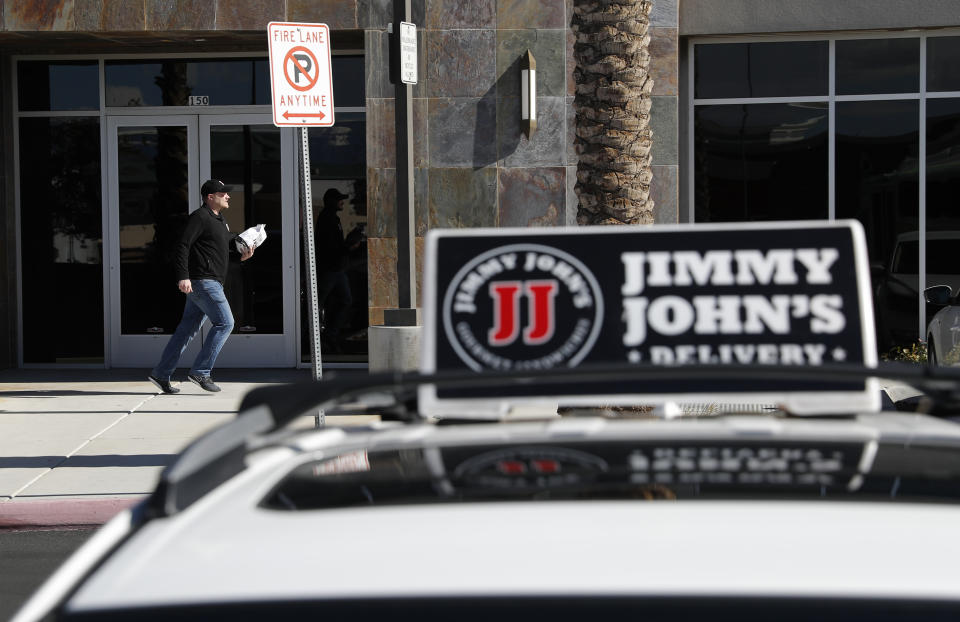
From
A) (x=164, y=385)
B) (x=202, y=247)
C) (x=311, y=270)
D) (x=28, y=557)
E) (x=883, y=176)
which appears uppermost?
(x=883, y=176)

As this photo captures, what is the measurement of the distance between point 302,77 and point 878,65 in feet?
24.0

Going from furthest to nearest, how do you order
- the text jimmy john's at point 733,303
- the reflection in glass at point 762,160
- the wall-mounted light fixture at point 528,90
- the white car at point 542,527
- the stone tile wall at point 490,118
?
the reflection in glass at point 762,160 < the stone tile wall at point 490,118 < the wall-mounted light fixture at point 528,90 < the text jimmy john's at point 733,303 < the white car at point 542,527

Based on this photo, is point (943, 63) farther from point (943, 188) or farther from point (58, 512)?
point (58, 512)

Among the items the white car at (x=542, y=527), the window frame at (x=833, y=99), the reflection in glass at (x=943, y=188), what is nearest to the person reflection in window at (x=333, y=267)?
the window frame at (x=833, y=99)

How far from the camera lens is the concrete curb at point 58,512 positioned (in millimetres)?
7332

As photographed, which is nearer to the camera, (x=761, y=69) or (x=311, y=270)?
(x=311, y=270)

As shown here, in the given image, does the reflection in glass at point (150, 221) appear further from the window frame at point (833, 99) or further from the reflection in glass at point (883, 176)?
the reflection in glass at point (883, 176)

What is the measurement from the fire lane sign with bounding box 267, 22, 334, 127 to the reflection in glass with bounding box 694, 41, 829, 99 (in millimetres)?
5958

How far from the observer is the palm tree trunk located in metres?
8.77

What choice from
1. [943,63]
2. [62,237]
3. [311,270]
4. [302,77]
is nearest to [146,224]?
[62,237]

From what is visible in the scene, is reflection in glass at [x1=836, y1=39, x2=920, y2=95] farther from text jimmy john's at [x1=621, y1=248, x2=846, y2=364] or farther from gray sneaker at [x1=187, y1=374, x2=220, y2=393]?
text jimmy john's at [x1=621, y1=248, x2=846, y2=364]

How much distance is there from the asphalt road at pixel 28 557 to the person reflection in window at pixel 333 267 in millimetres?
6756

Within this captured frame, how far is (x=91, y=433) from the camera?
997 cm

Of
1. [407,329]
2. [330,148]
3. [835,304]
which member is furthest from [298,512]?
[330,148]
